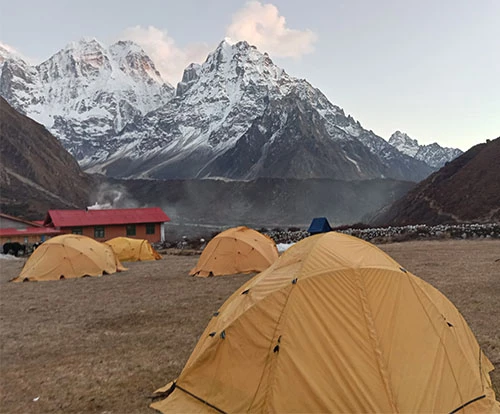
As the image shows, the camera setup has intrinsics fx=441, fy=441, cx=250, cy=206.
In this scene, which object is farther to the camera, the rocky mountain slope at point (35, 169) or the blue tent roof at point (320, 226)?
the rocky mountain slope at point (35, 169)

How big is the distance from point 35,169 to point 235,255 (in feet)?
343

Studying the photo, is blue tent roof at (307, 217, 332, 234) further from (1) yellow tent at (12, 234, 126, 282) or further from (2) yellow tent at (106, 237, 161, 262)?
(1) yellow tent at (12, 234, 126, 282)

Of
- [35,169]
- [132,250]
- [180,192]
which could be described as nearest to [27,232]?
[132,250]

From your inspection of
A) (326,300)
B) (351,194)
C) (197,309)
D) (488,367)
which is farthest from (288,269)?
(351,194)

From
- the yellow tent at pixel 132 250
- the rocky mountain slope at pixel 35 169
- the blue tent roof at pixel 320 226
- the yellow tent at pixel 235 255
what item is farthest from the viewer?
the rocky mountain slope at pixel 35 169

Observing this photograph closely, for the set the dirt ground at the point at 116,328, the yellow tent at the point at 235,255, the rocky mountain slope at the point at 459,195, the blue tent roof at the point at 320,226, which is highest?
the rocky mountain slope at the point at 459,195

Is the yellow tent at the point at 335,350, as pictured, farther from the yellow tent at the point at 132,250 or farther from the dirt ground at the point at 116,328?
the yellow tent at the point at 132,250

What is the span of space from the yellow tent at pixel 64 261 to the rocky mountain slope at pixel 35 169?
241ft

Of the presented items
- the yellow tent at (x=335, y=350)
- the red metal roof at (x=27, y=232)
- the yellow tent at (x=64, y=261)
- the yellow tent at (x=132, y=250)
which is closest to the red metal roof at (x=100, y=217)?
the red metal roof at (x=27, y=232)

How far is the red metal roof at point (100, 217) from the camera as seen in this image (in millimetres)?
43625

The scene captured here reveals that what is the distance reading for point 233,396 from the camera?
5.47 metres

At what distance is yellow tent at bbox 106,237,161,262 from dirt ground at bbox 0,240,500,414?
7705mm

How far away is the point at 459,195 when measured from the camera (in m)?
46.7

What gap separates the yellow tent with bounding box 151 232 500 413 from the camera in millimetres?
5070
